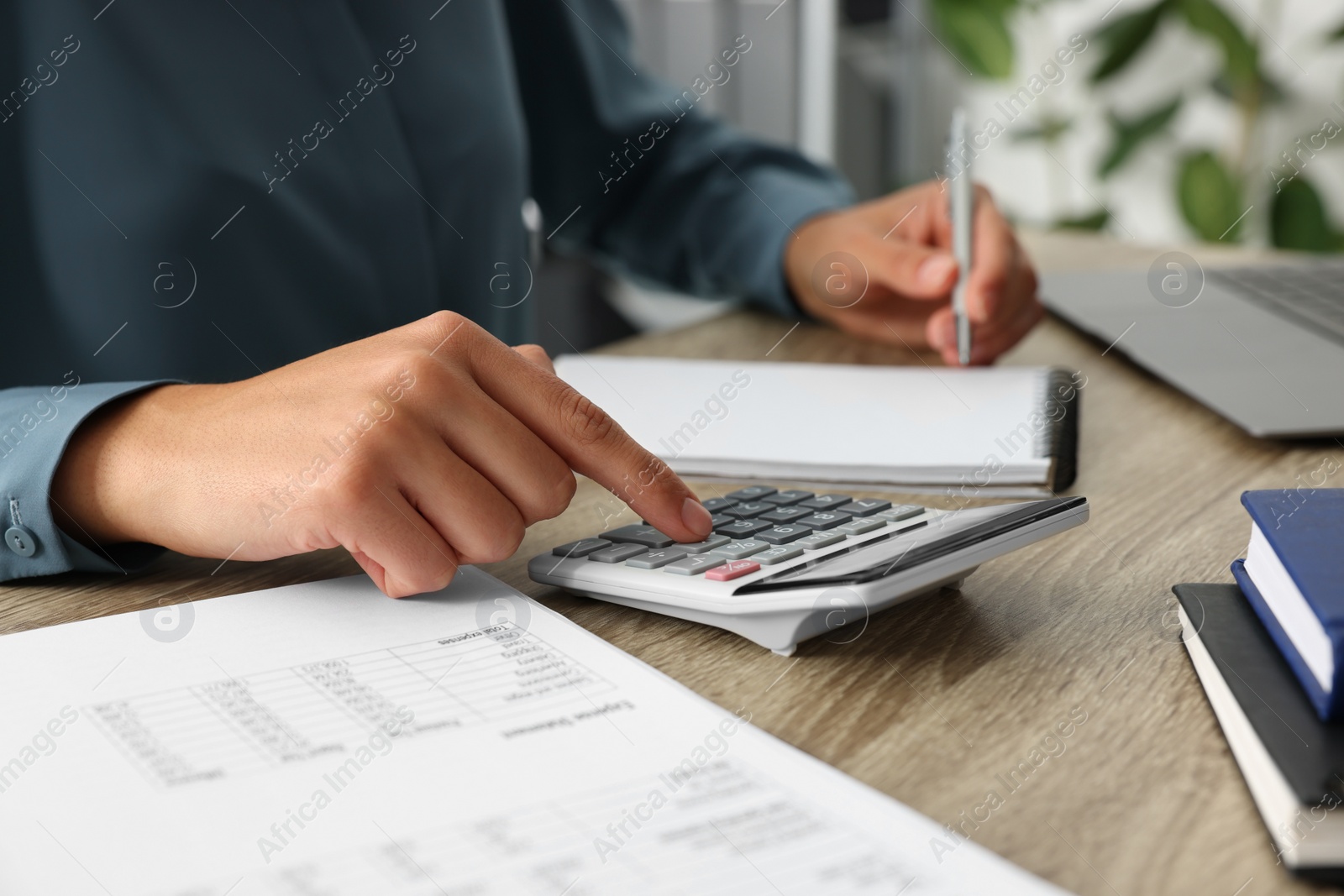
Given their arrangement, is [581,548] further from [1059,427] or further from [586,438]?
[1059,427]

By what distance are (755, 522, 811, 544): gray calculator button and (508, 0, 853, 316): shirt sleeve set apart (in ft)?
2.00

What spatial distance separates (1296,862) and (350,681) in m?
0.28

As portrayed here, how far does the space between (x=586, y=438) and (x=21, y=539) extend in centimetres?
25

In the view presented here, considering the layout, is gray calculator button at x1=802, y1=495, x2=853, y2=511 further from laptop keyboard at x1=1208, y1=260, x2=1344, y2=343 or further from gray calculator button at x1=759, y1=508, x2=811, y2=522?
laptop keyboard at x1=1208, y1=260, x2=1344, y2=343

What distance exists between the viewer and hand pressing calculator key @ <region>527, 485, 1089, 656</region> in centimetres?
39

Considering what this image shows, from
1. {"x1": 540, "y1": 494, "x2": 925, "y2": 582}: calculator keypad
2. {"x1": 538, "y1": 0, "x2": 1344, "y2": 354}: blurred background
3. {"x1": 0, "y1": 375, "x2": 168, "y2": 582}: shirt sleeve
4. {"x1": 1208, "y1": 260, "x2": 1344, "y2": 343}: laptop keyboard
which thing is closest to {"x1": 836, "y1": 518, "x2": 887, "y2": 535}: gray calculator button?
{"x1": 540, "y1": 494, "x2": 925, "y2": 582}: calculator keypad

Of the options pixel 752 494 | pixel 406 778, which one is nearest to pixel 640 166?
pixel 752 494

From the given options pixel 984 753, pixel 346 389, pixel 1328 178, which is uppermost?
pixel 346 389

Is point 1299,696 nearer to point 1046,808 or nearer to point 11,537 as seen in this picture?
point 1046,808

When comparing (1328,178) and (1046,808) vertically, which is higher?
(1046,808)

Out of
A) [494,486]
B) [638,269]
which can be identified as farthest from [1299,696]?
[638,269]

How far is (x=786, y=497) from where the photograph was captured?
51 centimetres

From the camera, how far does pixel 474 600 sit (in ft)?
1.46

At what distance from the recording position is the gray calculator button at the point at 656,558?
0.44 m
